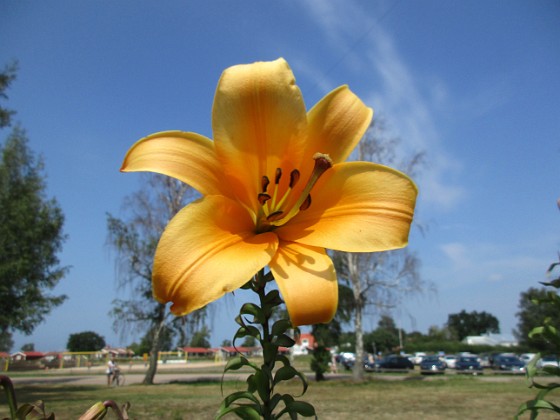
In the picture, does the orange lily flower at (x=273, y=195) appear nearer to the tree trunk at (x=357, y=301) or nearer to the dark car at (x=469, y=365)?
the tree trunk at (x=357, y=301)

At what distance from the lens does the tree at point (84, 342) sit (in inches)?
2361

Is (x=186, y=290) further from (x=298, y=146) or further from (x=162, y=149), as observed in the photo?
(x=298, y=146)

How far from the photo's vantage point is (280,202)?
97 cm

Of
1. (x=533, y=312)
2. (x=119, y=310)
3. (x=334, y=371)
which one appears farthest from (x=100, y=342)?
(x=533, y=312)

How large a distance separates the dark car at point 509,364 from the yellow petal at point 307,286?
27.4 metres

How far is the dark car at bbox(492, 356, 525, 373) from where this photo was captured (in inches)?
923

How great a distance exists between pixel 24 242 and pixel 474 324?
78.7 metres

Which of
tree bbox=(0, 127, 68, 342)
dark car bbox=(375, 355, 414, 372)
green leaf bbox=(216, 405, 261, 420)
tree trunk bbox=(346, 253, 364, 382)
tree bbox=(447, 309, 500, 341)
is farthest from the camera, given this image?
tree bbox=(447, 309, 500, 341)

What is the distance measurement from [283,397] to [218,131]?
0.52 metres

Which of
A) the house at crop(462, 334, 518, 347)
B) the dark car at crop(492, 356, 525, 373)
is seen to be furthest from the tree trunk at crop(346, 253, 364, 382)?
the house at crop(462, 334, 518, 347)

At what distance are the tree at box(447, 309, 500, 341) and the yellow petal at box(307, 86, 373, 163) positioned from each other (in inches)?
3205

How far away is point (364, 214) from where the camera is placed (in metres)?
0.86

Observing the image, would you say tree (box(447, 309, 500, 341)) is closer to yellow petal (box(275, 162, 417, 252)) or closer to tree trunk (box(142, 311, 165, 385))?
tree trunk (box(142, 311, 165, 385))

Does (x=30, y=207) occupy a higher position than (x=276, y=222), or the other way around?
(x=30, y=207)
